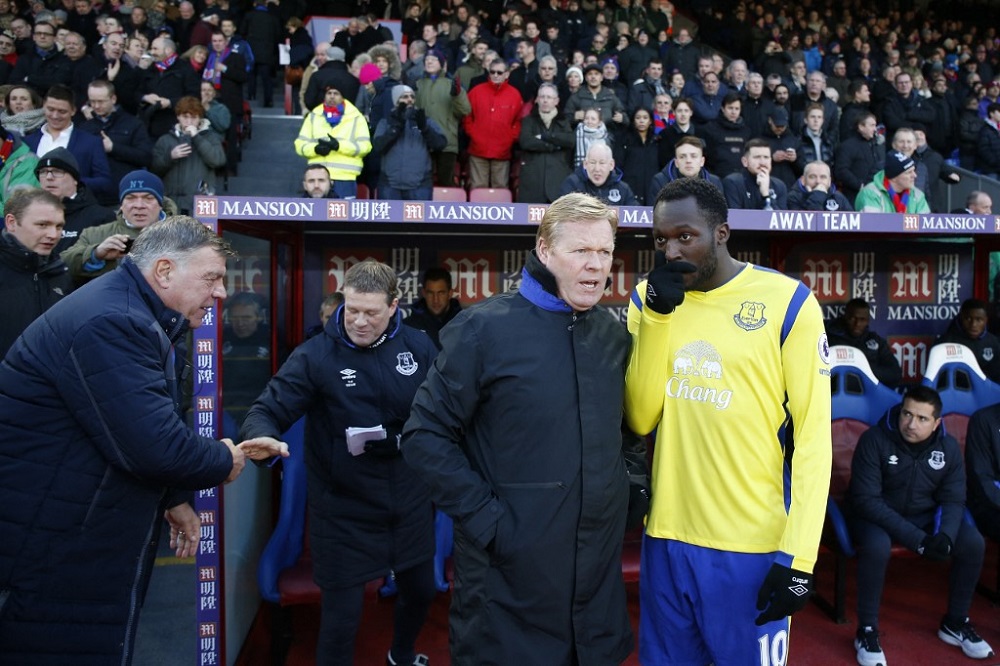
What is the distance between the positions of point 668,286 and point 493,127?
19.9 ft

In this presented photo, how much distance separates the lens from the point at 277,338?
15.9ft

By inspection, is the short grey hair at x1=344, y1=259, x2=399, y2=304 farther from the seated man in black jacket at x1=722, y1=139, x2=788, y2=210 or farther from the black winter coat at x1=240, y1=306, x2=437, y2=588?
the seated man in black jacket at x1=722, y1=139, x2=788, y2=210

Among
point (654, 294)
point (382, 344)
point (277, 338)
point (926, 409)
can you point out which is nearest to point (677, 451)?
point (654, 294)

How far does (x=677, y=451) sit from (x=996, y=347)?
430cm

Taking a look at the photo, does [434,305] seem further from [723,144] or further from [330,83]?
[723,144]

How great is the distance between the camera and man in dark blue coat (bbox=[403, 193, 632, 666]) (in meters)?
2.08

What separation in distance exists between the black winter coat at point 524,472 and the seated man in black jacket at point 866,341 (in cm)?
392

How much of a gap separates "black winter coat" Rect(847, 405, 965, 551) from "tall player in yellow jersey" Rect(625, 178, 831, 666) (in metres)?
2.22

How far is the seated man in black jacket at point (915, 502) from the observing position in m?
4.17

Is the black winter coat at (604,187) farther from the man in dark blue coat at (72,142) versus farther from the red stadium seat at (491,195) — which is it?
the man in dark blue coat at (72,142)

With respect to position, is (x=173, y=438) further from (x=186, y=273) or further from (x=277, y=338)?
(x=277, y=338)

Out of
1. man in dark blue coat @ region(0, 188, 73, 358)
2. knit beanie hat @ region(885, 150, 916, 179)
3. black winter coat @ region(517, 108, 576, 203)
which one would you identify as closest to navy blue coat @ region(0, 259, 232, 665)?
man in dark blue coat @ region(0, 188, 73, 358)

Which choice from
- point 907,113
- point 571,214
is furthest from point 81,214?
point 907,113

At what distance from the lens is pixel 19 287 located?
12.1ft
